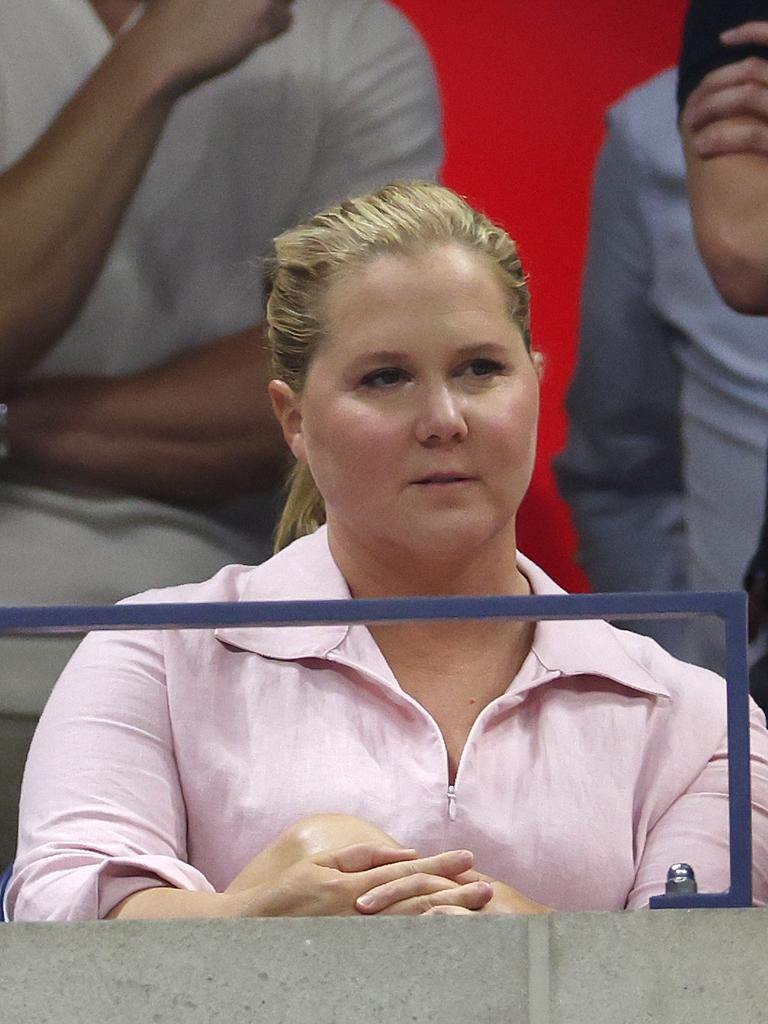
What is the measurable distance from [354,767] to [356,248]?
1.26 feet

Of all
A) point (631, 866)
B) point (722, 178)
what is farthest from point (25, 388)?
point (631, 866)

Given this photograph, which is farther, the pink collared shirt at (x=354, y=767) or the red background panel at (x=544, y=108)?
the red background panel at (x=544, y=108)

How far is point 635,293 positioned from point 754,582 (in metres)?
0.43

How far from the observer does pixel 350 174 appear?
101 inches

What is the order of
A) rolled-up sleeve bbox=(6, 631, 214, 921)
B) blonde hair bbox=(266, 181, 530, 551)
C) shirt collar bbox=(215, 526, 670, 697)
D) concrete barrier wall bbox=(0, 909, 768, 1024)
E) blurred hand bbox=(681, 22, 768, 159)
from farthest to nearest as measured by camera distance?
blurred hand bbox=(681, 22, 768, 159) < blonde hair bbox=(266, 181, 530, 551) < shirt collar bbox=(215, 526, 670, 697) < rolled-up sleeve bbox=(6, 631, 214, 921) < concrete barrier wall bbox=(0, 909, 768, 1024)

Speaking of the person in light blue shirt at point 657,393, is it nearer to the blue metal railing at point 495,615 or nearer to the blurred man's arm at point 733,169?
the blurred man's arm at point 733,169

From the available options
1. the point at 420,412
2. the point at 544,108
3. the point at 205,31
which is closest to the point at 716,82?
the point at 544,108

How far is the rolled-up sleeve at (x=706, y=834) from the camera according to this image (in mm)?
1065

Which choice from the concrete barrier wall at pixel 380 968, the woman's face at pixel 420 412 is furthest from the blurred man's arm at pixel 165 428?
the concrete barrier wall at pixel 380 968

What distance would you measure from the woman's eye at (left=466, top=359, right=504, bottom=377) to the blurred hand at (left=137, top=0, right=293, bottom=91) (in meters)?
1.43

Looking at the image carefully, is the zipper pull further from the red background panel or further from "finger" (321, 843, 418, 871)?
the red background panel

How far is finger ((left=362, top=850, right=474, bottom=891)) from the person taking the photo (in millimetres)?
979

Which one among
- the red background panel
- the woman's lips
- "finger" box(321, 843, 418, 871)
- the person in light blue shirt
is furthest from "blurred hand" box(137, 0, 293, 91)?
"finger" box(321, 843, 418, 871)

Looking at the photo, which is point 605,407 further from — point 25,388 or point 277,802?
point 277,802
